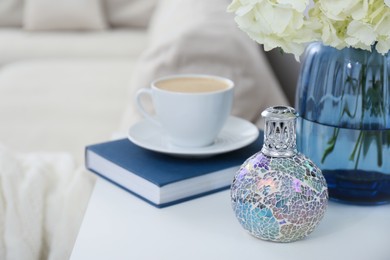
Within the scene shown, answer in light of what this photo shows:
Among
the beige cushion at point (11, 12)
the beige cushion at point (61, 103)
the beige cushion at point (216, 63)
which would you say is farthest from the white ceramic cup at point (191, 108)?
the beige cushion at point (11, 12)

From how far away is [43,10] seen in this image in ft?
8.91

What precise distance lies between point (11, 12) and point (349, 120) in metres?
2.34

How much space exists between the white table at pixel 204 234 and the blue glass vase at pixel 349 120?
0.03 metres

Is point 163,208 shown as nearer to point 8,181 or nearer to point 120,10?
point 8,181

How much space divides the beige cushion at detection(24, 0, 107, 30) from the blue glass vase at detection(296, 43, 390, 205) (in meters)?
2.04

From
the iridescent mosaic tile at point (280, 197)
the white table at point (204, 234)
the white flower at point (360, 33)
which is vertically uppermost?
the white flower at point (360, 33)

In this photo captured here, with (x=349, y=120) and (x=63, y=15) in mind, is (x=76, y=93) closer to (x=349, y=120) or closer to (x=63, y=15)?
(x=63, y=15)

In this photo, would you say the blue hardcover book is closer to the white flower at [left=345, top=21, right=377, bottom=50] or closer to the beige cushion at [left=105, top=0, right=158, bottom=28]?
the white flower at [left=345, top=21, right=377, bottom=50]

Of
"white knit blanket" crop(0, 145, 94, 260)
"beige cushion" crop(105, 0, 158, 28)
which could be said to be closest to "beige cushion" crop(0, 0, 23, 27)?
"beige cushion" crop(105, 0, 158, 28)

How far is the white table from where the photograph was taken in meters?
0.68

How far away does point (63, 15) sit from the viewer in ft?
8.97

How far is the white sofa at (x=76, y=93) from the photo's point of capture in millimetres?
920

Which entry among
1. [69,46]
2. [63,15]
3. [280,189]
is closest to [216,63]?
[280,189]

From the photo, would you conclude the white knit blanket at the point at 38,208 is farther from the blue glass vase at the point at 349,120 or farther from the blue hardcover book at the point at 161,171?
the blue glass vase at the point at 349,120
